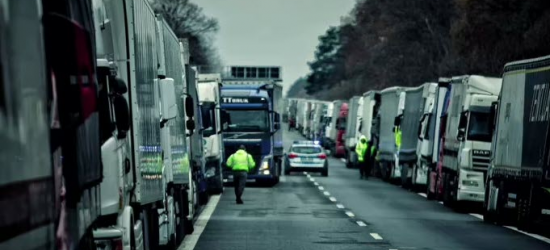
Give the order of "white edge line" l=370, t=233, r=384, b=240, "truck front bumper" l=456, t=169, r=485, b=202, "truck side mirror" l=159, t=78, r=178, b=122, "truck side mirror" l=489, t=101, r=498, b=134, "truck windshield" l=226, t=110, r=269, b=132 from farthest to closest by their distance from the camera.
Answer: "truck windshield" l=226, t=110, r=269, b=132, "truck front bumper" l=456, t=169, r=485, b=202, "truck side mirror" l=489, t=101, r=498, b=134, "white edge line" l=370, t=233, r=384, b=240, "truck side mirror" l=159, t=78, r=178, b=122

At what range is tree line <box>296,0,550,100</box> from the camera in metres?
62.4

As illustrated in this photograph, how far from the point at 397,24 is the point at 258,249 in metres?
66.2

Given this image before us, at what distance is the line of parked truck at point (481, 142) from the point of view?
25.3 m

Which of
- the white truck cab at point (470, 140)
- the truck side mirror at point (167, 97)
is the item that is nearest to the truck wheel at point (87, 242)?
the truck side mirror at point (167, 97)

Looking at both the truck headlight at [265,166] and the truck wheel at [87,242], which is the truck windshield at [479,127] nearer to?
the truck headlight at [265,166]

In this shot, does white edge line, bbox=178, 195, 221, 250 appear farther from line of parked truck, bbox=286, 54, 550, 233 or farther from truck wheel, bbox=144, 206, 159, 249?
line of parked truck, bbox=286, 54, 550, 233

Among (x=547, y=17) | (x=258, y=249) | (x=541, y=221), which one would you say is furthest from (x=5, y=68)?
(x=547, y=17)

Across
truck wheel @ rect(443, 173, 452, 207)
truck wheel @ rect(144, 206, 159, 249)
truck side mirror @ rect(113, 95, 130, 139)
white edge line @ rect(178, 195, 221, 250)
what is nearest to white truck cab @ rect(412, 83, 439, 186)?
truck wheel @ rect(443, 173, 452, 207)

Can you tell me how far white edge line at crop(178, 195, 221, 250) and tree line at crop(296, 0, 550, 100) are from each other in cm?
2503

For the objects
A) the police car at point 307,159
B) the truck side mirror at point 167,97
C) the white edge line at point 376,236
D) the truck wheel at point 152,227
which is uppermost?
the truck side mirror at point 167,97

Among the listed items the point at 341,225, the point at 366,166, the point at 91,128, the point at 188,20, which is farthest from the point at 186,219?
the point at 188,20

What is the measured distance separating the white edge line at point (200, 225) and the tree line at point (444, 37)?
25.0m

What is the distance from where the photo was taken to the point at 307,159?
60906 mm

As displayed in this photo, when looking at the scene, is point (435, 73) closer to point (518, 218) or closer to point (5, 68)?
point (518, 218)
